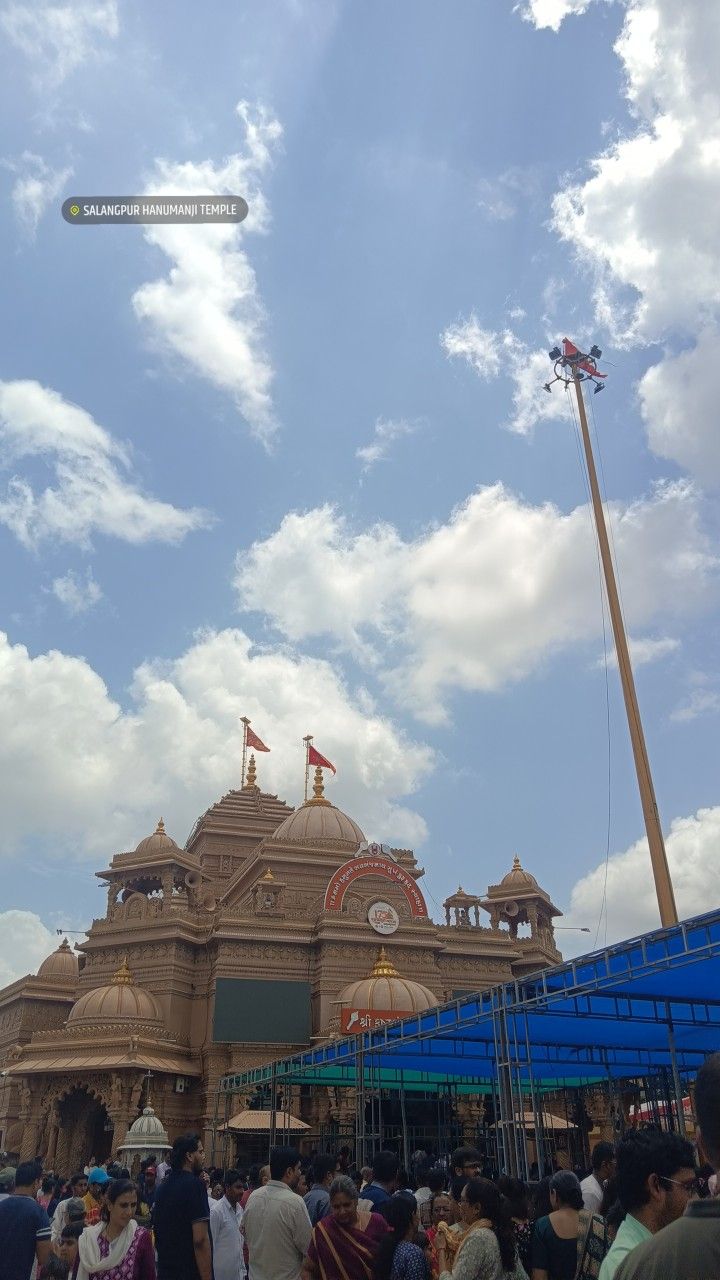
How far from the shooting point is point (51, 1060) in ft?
103

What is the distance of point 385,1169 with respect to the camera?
790 cm

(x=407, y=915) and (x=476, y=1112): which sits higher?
(x=407, y=915)

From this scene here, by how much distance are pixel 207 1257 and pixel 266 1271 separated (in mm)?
434

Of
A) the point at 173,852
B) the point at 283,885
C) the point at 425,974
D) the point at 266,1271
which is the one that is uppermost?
the point at 173,852

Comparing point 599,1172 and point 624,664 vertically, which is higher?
point 624,664

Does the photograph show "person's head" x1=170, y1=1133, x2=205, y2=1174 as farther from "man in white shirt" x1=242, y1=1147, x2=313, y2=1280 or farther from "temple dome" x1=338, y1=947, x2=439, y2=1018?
"temple dome" x1=338, y1=947, x2=439, y2=1018

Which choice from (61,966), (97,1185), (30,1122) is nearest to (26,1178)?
(97,1185)

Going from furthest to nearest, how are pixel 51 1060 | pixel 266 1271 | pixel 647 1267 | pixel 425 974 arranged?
pixel 425 974 < pixel 51 1060 < pixel 266 1271 < pixel 647 1267

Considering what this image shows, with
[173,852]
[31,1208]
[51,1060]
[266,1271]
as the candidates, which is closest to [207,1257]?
[266,1271]

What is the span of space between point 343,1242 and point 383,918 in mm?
31257

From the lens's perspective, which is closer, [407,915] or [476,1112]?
[476,1112]

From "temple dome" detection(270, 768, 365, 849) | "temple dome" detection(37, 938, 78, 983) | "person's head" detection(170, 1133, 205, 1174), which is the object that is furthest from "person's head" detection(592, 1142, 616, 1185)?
"temple dome" detection(37, 938, 78, 983)

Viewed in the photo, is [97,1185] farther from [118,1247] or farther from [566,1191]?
[566,1191]

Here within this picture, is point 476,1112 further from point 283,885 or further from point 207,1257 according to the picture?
point 207,1257
